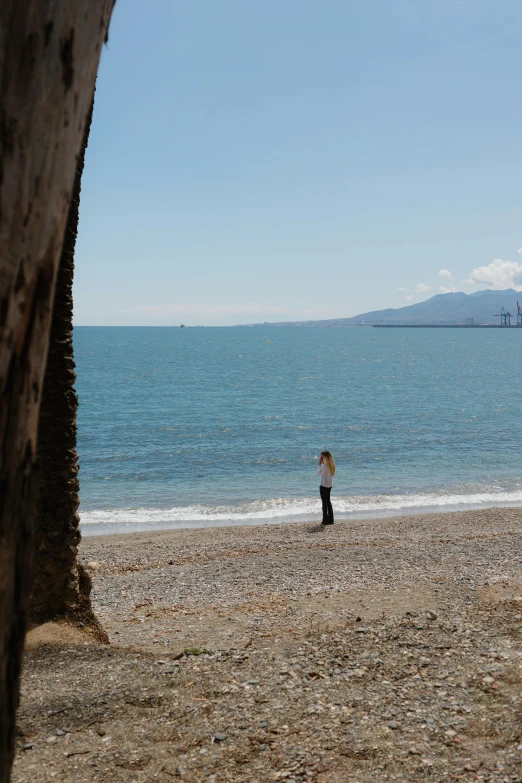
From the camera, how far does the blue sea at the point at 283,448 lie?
2470 cm

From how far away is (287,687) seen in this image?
602 centimetres

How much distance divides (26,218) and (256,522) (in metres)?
20.9

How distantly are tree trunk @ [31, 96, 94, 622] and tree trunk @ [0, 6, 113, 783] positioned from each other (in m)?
5.37

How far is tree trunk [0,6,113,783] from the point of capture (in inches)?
65.6

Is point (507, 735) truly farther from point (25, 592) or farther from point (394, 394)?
point (394, 394)

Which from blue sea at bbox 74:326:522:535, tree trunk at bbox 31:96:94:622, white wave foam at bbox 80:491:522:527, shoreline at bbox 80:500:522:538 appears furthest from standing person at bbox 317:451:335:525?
tree trunk at bbox 31:96:94:622

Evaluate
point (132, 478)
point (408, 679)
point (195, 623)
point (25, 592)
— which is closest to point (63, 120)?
A: point (25, 592)

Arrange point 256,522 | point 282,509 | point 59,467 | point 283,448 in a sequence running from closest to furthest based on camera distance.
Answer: point 59,467
point 256,522
point 282,509
point 283,448

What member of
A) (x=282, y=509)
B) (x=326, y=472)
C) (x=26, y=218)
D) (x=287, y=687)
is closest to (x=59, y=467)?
(x=287, y=687)

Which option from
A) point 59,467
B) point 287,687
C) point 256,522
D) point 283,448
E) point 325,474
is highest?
point 59,467

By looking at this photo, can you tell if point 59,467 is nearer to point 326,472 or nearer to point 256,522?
point 326,472

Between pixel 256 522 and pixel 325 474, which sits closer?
pixel 325 474

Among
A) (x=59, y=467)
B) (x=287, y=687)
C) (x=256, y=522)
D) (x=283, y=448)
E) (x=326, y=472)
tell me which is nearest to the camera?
(x=287, y=687)

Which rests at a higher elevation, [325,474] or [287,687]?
[325,474]
